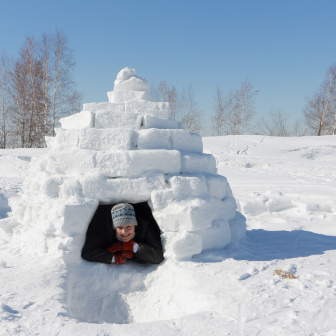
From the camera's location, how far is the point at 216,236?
2775 millimetres

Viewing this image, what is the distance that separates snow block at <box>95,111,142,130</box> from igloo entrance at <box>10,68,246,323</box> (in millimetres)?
11

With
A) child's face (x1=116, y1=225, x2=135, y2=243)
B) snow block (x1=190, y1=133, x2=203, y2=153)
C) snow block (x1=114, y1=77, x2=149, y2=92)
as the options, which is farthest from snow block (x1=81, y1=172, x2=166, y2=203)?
snow block (x1=114, y1=77, x2=149, y2=92)

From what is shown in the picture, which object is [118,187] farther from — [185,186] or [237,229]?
Answer: [237,229]

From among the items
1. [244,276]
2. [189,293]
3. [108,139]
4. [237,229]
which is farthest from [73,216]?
[237,229]

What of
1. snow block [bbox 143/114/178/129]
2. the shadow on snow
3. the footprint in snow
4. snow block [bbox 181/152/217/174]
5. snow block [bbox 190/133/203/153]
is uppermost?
snow block [bbox 143/114/178/129]

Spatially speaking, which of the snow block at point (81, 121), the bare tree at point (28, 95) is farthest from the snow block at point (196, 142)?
the bare tree at point (28, 95)

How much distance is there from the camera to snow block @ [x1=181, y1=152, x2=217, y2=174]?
294 cm

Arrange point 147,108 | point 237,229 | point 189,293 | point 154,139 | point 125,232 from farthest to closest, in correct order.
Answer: point 147,108 → point 237,229 → point 154,139 → point 125,232 → point 189,293

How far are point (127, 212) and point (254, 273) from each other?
4.00 feet

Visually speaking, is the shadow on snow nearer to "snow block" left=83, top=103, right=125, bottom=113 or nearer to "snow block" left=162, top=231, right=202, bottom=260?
"snow block" left=162, top=231, right=202, bottom=260

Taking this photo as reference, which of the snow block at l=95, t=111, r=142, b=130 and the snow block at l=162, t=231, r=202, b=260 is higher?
the snow block at l=95, t=111, r=142, b=130

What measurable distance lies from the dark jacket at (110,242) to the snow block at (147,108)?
3.99ft

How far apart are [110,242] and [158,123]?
4.51 ft

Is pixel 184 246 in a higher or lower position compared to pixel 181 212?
lower
